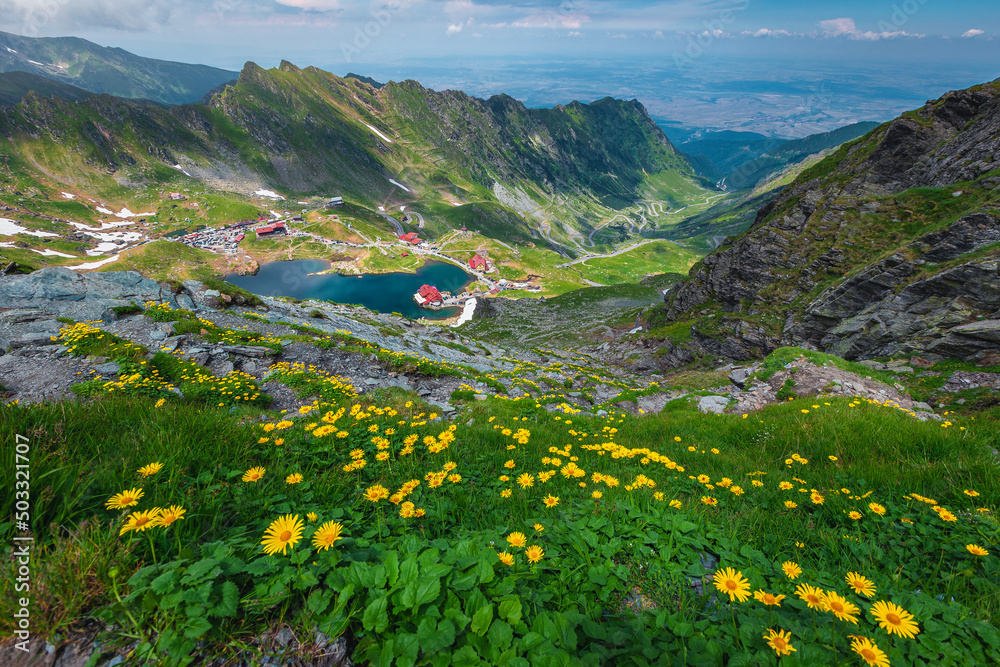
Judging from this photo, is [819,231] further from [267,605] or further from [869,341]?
[267,605]

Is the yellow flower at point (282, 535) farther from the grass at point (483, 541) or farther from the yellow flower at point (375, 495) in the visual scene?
the yellow flower at point (375, 495)

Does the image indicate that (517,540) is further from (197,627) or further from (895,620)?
(895,620)

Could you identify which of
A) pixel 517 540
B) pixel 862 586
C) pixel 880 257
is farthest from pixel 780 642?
pixel 880 257

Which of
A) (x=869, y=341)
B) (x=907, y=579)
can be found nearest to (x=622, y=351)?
(x=869, y=341)

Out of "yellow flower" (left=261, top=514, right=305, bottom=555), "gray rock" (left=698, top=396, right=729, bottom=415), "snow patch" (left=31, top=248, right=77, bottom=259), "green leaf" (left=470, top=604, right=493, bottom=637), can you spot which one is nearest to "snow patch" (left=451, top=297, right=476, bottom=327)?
"gray rock" (left=698, top=396, right=729, bottom=415)

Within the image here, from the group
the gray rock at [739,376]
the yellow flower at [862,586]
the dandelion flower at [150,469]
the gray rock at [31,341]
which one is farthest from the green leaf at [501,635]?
the gray rock at [739,376]

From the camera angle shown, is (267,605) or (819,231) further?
(819,231)

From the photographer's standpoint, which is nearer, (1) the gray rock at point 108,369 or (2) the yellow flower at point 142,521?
(2) the yellow flower at point 142,521
